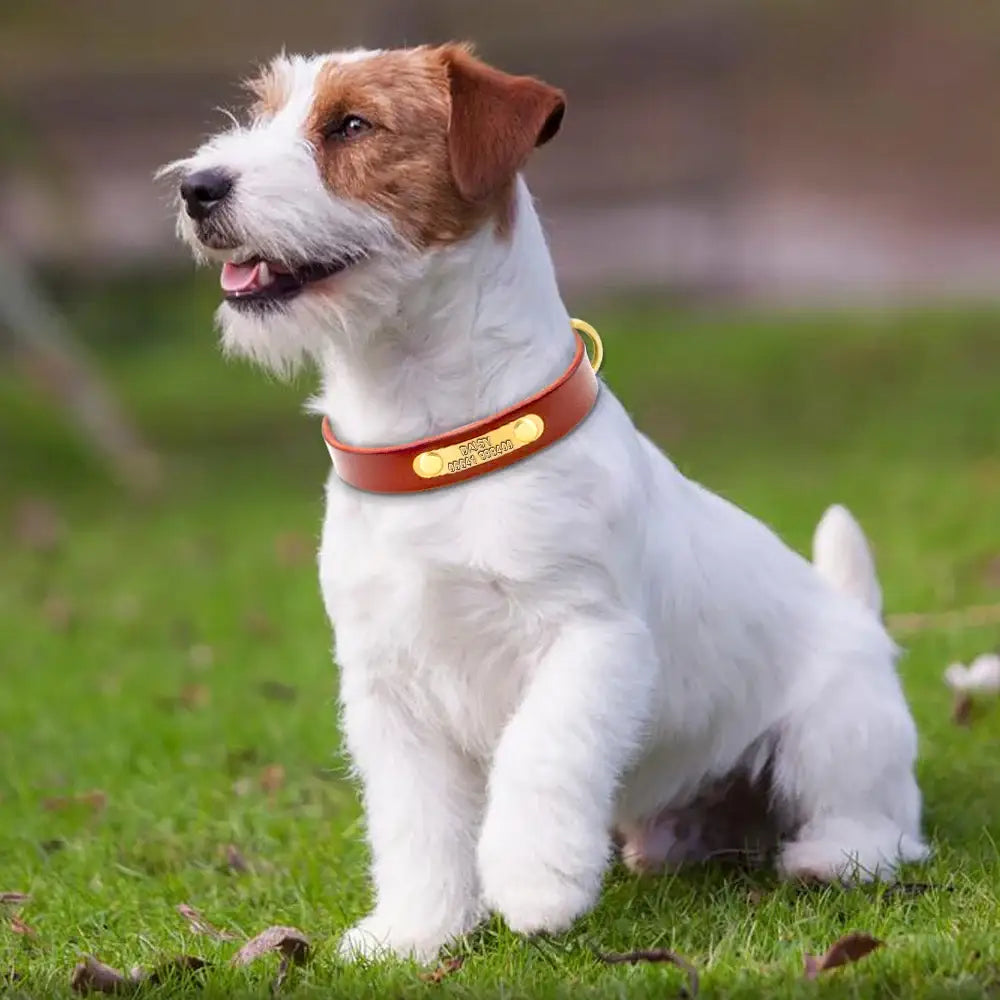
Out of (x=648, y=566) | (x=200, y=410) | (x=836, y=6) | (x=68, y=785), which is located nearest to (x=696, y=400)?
(x=200, y=410)

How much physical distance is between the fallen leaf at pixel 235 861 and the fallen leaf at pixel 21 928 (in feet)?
2.17

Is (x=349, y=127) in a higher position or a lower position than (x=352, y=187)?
higher

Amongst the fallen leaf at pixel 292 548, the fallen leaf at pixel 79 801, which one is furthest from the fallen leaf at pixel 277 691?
the fallen leaf at pixel 292 548

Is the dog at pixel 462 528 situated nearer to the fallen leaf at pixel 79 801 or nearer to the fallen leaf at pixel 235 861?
the fallen leaf at pixel 235 861

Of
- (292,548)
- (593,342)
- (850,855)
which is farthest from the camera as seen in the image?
(292,548)

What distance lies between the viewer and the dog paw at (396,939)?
13.1 ft

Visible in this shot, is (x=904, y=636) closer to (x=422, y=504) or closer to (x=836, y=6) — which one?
(x=422, y=504)

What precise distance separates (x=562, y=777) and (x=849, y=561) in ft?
5.44

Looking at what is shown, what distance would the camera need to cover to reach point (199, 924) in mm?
4449

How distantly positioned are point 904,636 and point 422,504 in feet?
12.0

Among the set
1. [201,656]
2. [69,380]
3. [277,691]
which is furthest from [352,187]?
[69,380]

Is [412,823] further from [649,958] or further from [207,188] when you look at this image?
[207,188]

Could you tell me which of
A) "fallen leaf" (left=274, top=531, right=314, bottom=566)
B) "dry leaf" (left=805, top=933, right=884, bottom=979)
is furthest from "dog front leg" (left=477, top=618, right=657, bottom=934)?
"fallen leaf" (left=274, top=531, right=314, bottom=566)

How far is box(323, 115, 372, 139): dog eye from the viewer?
4.07 meters
